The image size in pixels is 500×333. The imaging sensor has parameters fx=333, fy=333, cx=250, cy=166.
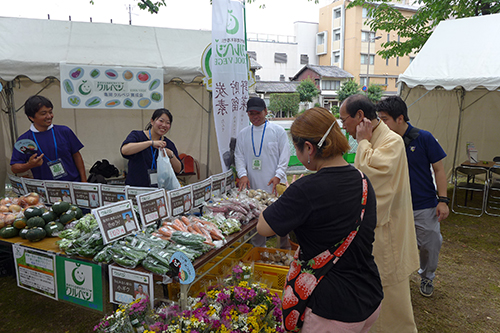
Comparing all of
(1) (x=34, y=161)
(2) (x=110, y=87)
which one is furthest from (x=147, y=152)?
(2) (x=110, y=87)

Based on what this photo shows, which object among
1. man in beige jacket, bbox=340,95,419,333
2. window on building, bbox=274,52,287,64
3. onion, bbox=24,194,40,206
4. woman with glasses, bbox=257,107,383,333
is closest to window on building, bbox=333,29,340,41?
window on building, bbox=274,52,287,64

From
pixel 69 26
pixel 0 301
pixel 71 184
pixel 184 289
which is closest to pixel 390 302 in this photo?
pixel 184 289

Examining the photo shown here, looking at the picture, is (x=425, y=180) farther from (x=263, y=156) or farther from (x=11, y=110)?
(x=11, y=110)

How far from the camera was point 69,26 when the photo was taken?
5020mm

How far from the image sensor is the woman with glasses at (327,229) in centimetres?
135

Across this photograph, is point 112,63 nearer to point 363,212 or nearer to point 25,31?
point 25,31

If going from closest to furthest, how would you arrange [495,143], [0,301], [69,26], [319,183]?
[319,183] → [0,301] → [69,26] → [495,143]

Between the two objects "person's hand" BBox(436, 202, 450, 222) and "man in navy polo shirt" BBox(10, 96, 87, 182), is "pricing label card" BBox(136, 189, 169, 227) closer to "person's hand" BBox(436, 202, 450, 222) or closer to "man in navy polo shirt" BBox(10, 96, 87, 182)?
"man in navy polo shirt" BBox(10, 96, 87, 182)

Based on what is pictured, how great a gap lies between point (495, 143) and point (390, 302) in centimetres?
723

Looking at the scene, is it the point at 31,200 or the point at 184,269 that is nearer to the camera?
the point at 184,269

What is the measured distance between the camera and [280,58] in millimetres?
45812

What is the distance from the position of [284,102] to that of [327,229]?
35.9 meters

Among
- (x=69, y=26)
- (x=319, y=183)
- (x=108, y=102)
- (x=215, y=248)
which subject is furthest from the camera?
(x=69, y=26)

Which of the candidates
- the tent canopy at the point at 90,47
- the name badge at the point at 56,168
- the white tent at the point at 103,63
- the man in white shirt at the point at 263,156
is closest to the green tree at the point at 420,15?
the white tent at the point at 103,63
